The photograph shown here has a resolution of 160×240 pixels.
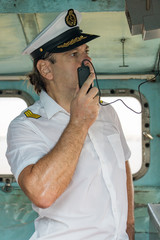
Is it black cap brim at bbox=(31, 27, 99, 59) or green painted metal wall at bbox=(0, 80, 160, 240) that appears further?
green painted metal wall at bbox=(0, 80, 160, 240)

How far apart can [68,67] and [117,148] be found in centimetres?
49

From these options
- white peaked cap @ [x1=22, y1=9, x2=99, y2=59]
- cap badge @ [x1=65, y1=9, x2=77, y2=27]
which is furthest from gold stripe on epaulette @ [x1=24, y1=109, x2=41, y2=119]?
cap badge @ [x1=65, y1=9, x2=77, y2=27]

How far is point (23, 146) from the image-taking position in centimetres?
163

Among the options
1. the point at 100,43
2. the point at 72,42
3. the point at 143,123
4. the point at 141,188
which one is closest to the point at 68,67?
the point at 72,42

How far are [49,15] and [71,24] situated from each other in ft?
2.75

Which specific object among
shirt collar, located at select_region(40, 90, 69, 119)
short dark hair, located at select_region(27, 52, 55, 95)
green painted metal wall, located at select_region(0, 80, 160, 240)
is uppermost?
short dark hair, located at select_region(27, 52, 55, 95)

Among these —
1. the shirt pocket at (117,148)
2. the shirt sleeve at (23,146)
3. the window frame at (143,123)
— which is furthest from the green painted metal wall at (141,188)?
the shirt sleeve at (23,146)

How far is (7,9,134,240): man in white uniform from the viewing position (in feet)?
4.97

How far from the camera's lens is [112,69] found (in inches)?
157

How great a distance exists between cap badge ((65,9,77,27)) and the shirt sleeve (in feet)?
2.13

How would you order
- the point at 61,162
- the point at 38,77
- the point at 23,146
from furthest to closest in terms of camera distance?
1. the point at 38,77
2. the point at 23,146
3. the point at 61,162

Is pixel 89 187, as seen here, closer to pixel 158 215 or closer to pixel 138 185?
pixel 158 215

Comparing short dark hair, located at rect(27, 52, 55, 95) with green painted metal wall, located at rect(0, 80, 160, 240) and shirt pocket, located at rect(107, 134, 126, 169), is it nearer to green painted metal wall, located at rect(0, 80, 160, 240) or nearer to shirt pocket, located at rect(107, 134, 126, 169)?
shirt pocket, located at rect(107, 134, 126, 169)

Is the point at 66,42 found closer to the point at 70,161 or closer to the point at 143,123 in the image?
the point at 70,161
